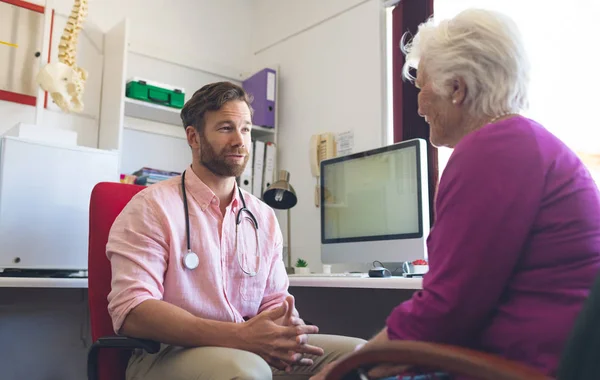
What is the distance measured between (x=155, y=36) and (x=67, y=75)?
0.92 metres

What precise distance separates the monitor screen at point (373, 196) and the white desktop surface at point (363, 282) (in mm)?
407

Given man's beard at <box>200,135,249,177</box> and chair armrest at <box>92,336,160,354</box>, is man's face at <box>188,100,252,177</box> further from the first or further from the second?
chair armrest at <box>92,336,160,354</box>

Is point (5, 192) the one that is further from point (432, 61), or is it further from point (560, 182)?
point (560, 182)

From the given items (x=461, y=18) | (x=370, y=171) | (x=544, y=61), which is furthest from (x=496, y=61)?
(x=544, y=61)

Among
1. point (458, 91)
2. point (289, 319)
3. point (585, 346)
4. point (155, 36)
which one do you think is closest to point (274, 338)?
point (289, 319)

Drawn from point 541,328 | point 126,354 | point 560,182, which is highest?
point 560,182

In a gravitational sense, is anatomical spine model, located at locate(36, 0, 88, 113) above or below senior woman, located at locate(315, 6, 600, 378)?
above

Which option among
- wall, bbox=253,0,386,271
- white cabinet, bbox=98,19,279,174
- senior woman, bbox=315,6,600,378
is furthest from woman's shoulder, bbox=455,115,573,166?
white cabinet, bbox=98,19,279,174

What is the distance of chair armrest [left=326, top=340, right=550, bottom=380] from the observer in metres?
0.67

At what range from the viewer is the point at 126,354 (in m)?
1.48

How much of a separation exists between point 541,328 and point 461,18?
22.1 inches

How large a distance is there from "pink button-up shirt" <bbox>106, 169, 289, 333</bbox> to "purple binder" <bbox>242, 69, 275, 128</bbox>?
1.69 meters

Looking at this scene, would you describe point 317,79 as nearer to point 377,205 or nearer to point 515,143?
point 377,205

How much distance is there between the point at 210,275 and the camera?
148cm
